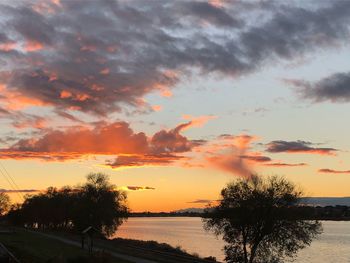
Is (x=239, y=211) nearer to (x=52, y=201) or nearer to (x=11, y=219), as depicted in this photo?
(x=52, y=201)

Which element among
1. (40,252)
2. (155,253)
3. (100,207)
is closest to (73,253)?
A: (40,252)

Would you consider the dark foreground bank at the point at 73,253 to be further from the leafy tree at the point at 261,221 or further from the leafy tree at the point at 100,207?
the leafy tree at the point at 100,207

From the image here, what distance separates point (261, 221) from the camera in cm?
5534

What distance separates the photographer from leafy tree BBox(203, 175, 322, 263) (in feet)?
178

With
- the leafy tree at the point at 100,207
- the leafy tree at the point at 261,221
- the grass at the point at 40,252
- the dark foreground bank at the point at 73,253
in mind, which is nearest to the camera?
the grass at the point at 40,252

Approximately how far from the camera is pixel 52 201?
490ft

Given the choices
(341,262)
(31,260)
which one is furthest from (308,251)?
(31,260)

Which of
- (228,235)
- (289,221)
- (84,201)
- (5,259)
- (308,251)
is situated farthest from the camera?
(84,201)

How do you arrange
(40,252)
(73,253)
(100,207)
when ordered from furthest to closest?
1. (100,207)
2. (73,253)
3. (40,252)

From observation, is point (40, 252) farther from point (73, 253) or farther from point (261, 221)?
point (261, 221)

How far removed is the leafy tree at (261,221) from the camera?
178 ft

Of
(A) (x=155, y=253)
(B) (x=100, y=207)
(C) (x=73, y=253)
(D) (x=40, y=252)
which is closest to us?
(D) (x=40, y=252)

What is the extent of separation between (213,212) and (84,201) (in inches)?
1919

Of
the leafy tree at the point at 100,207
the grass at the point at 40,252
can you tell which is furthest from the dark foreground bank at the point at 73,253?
the leafy tree at the point at 100,207
